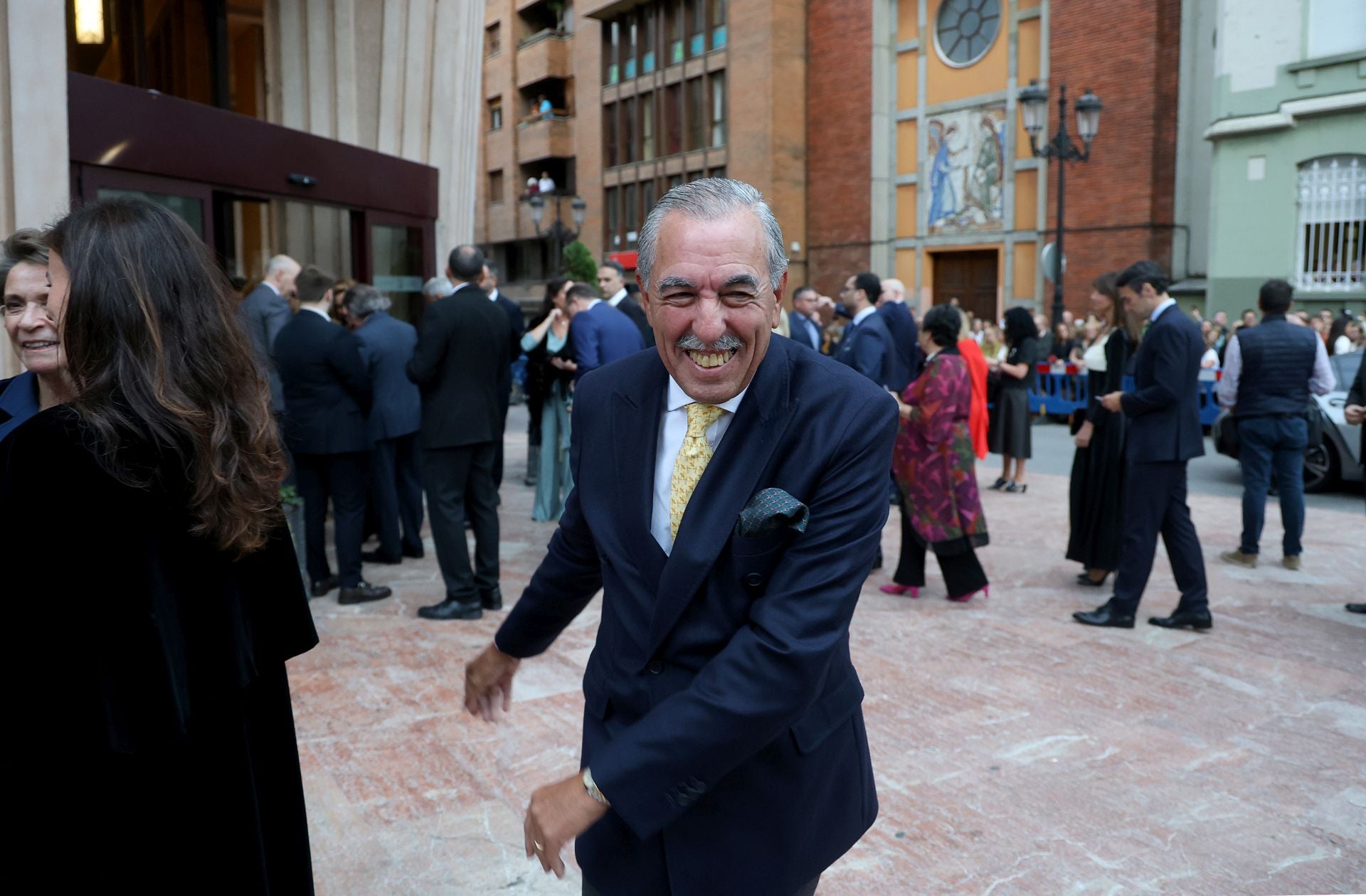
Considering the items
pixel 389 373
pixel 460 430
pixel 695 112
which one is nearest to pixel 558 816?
pixel 460 430

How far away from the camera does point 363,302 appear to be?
726cm

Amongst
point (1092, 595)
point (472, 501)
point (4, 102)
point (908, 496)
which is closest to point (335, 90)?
point (4, 102)

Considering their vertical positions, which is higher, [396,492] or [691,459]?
[691,459]

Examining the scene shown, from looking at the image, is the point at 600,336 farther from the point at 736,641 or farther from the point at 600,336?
the point at 736,641

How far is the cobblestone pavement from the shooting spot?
3.41 metres

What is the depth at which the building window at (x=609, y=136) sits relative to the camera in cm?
3781

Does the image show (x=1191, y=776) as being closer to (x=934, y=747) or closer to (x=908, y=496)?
(x=934, y=747)

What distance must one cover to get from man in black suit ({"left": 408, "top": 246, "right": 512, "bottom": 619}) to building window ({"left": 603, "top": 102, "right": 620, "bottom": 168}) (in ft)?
107

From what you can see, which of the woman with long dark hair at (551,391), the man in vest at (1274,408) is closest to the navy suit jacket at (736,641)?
the man in vest at (1274,408)

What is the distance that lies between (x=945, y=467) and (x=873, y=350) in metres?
1.38

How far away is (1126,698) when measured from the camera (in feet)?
16.0

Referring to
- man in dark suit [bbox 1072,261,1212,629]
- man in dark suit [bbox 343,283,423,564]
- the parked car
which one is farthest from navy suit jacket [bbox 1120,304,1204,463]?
the parked car

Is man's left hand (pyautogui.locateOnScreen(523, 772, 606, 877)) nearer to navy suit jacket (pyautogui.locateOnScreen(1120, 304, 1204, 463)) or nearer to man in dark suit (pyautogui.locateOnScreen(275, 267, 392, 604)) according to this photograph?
navy suit jacket (pyautogui.locateOnScreen(1120, 304, 1204, 463))

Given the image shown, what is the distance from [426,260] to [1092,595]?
6.63 m
